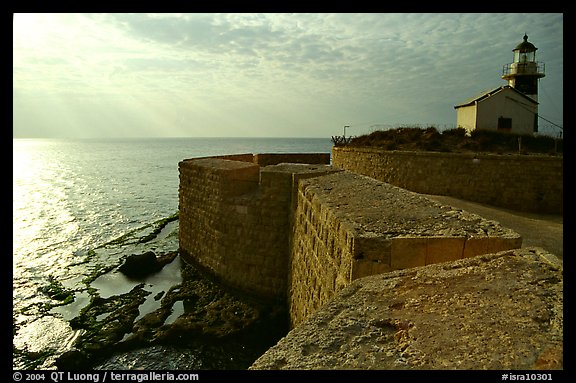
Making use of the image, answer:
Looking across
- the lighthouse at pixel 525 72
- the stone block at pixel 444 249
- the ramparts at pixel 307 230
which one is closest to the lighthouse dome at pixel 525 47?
the lighthouse at pixel 525 72

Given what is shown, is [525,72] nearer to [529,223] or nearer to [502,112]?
[502,112]

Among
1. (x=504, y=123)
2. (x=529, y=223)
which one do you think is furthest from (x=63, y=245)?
(x=504, y=123)

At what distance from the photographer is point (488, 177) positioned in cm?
1616

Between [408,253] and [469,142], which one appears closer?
[408,253]

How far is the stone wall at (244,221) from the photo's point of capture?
9.37m

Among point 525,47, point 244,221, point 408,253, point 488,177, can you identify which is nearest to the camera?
point 408,253

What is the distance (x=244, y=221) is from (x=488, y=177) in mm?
11490

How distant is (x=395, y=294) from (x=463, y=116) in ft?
84.2

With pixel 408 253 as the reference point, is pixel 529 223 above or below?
below

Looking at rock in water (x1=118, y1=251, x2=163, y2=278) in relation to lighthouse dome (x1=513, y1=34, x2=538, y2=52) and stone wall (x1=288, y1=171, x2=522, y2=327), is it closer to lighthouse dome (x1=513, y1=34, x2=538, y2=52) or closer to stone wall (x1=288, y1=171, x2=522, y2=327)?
stone wall (x1=288, y1=171, x2=522, y2=327)

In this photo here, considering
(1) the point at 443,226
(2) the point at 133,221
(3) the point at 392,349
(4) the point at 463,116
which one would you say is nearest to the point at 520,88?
(4) the point at 463,116

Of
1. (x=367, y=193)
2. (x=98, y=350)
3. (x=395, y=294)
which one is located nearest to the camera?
(x=395, y=294)

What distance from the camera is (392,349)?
80.3 inches
